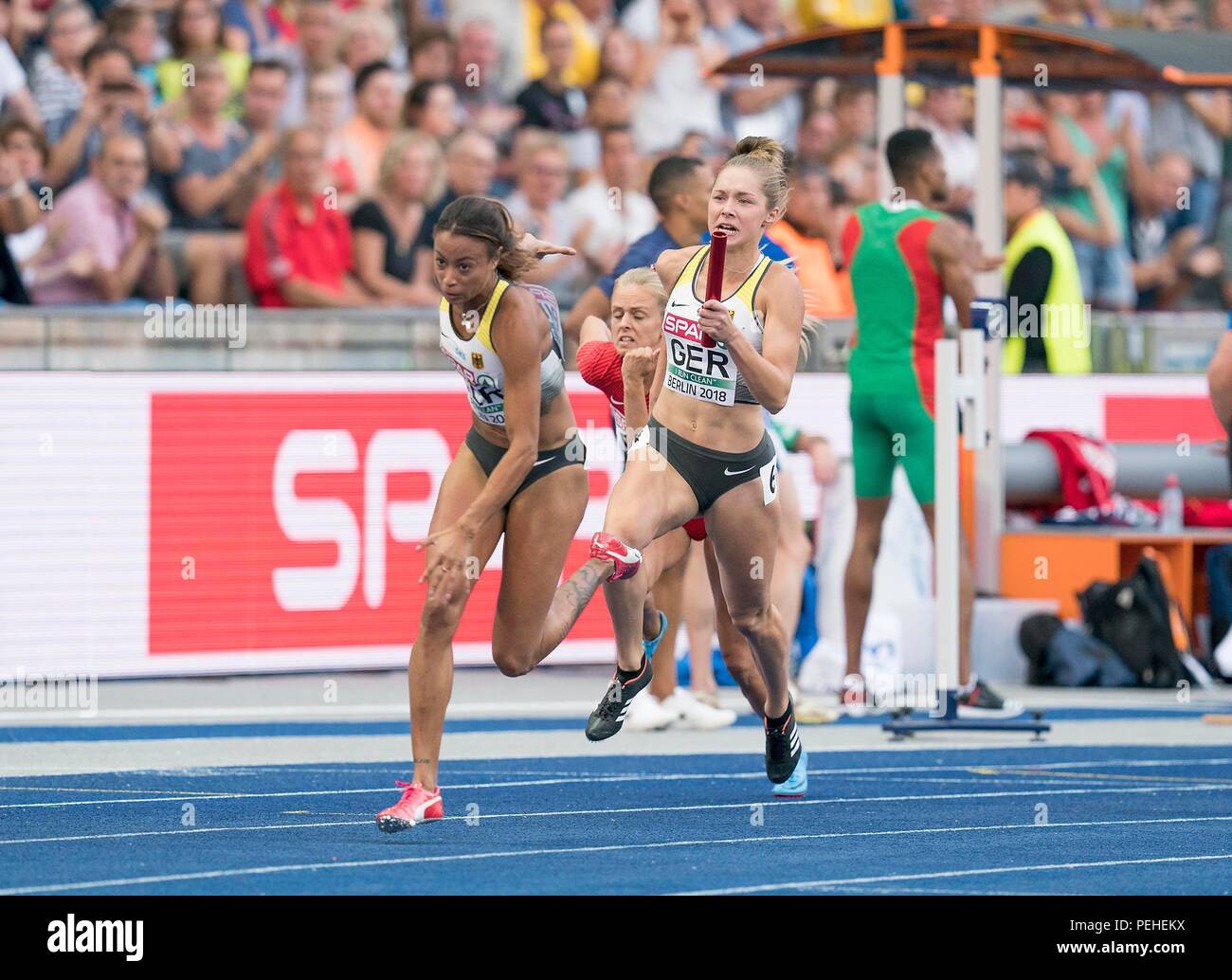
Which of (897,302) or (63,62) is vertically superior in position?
(63,62)

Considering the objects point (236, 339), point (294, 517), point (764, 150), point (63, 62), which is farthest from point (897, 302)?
point (63, 62)

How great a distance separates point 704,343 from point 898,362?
417cm

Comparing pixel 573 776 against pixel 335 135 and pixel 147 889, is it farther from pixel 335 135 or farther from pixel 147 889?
pixel 335 135

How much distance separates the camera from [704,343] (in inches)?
331

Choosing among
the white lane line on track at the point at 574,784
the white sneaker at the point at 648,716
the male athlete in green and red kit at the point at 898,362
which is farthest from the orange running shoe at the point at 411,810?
the male athlete in green and red kit at the point at 898,362

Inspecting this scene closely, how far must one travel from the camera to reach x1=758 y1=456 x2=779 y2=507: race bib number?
8.58 m

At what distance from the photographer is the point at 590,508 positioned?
A: 14242 millimetres

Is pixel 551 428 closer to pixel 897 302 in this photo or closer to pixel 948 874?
pixel 948 874

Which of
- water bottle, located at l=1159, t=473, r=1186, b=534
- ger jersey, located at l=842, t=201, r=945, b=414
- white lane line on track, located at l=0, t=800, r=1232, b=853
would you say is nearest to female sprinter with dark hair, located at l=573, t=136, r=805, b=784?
white lane line on track, located at l=0, t=800, r=1232, b=853

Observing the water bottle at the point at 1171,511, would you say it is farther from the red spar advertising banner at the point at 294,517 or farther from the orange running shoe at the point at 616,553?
the orange running shoe at the point at 616,553

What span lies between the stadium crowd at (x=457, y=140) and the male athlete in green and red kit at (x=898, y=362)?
59.7 inches

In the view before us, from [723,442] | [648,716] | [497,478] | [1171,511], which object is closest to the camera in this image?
[497,478]

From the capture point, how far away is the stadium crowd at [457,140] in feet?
47.4
